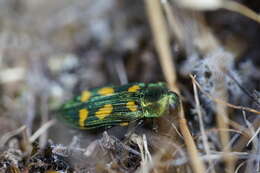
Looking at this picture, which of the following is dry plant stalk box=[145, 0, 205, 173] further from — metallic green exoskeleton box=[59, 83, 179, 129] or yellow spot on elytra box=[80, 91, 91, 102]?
yellow spot on elytra box=[80, 91, 91, 102]

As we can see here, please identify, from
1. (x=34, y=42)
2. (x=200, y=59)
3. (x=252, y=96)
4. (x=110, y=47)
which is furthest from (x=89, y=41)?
(x=252, y=96)

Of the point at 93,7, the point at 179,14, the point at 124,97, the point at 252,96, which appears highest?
the point at 93,7

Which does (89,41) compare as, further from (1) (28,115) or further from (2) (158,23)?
(2) (158,23)

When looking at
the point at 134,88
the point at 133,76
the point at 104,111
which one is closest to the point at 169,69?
the point at 134,88

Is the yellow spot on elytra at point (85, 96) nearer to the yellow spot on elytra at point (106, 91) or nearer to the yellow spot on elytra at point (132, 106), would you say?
the yellow spot on elytra at point (106, 91)

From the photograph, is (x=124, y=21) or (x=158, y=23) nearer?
(x=158, y=23)
